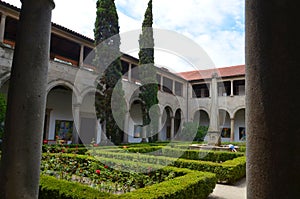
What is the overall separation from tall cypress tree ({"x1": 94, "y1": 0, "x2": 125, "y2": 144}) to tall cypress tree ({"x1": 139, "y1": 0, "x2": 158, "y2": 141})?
439 centimetres

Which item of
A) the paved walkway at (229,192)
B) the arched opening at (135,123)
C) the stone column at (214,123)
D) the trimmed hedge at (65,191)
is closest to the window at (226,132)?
the arched opening at (135,123)

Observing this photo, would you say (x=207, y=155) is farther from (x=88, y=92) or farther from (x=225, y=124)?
(x=225, y=124)

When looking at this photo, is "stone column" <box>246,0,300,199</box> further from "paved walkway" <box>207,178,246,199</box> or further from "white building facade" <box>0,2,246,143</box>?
"white building facade" <box>0,2,246,143</box>

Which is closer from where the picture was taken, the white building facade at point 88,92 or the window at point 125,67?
the white building facade at point 88,92

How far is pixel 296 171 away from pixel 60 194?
3755 millimetres

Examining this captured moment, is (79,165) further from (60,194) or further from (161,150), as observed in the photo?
(161,150)

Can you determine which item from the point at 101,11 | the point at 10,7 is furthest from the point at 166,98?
the point at 10,7

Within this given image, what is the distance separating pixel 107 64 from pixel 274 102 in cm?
1449

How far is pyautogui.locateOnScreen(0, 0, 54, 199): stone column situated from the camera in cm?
171

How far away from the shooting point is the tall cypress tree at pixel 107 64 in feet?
48.5

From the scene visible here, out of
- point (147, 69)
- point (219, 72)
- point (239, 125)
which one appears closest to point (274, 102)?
point (147, 69)

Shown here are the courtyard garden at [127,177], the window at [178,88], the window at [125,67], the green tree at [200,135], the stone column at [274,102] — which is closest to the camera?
the stone column at [274,102]

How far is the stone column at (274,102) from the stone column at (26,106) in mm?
1504

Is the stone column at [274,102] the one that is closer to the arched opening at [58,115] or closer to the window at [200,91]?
the arched opening at [58,115]
